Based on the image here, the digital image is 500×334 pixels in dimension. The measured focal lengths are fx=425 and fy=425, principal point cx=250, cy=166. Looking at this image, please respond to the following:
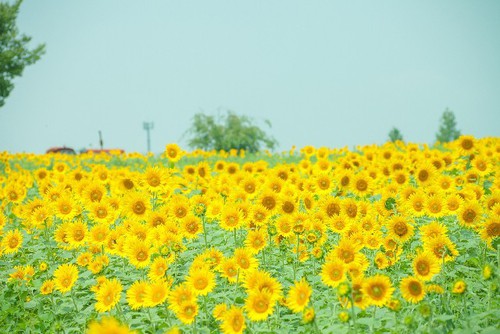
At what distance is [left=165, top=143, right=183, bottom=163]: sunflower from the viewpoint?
21.3ft

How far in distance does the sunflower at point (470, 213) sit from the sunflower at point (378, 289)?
2.02 meters

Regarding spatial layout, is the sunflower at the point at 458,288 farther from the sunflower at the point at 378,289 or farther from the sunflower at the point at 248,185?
the sunflower at the point at 248,185

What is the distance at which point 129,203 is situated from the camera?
5.14m

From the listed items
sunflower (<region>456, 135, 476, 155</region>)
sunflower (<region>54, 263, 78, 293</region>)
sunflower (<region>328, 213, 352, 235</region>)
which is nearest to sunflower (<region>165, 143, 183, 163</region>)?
sunflower (<region>54, 263, 78, 293</region>)

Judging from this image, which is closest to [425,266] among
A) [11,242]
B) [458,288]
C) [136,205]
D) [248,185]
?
[458,288]

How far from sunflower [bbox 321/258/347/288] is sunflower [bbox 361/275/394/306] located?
27 centimetres

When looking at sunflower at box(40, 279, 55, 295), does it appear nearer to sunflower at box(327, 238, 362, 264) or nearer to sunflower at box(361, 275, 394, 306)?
sunflower at box(327, 238, 362, 264)

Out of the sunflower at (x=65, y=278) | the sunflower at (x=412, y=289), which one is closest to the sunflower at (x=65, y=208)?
the sunflower at (x=65, y=278)

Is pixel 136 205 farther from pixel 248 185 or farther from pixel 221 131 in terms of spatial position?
pixel 221 131

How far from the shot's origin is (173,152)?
655cm

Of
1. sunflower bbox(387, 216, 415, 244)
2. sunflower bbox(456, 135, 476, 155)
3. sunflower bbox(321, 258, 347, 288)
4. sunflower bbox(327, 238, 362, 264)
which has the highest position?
sunflower bbox(456, 135, 476, 155)

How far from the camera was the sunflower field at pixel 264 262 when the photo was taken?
10.1 feet

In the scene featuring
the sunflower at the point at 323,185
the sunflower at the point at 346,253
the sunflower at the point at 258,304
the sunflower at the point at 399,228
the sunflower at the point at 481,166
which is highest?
the sunflower at the point at 481,166

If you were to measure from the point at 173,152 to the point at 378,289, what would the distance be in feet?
14.3
